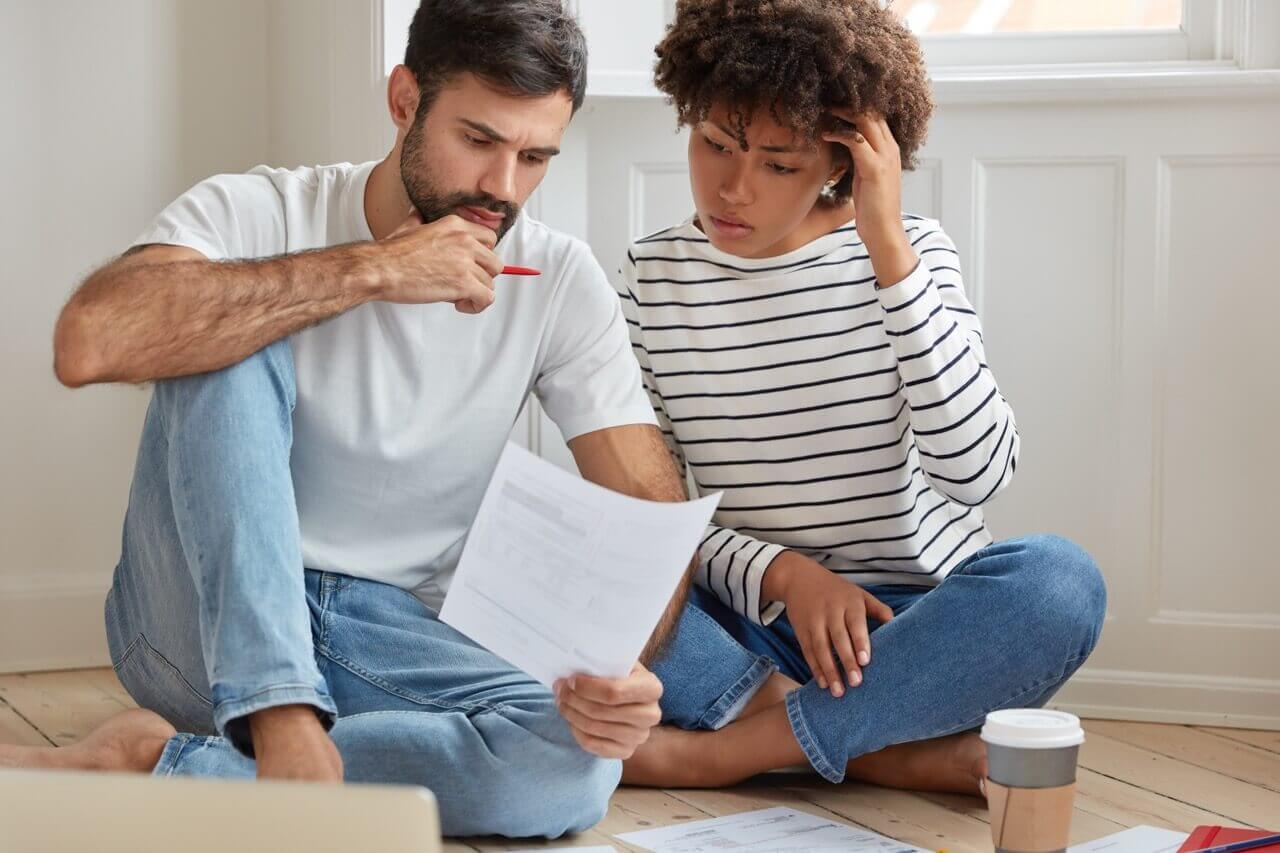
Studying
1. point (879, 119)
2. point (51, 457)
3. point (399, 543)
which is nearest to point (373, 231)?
point (399, 543)

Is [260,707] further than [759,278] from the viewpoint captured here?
No

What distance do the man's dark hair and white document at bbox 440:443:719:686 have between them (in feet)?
1.68

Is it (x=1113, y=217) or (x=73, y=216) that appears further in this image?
(x=73, y=216)

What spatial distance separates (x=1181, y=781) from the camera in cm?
160

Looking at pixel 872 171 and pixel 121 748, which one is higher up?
pixel 872 171

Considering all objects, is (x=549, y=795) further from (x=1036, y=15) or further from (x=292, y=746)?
(x=1036, y=15)

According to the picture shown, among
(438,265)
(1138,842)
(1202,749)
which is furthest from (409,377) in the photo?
(1202,749)

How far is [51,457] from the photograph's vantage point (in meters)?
2.09

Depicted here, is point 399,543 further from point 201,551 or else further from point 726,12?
point 726,12

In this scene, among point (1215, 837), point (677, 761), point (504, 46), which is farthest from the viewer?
point (677, 761)

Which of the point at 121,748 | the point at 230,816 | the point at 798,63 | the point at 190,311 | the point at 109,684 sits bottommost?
the point at 109,684

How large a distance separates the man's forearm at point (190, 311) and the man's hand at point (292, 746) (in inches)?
→ 12.3

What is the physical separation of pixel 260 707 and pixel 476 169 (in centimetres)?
60

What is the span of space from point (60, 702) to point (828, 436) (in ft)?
3.68
